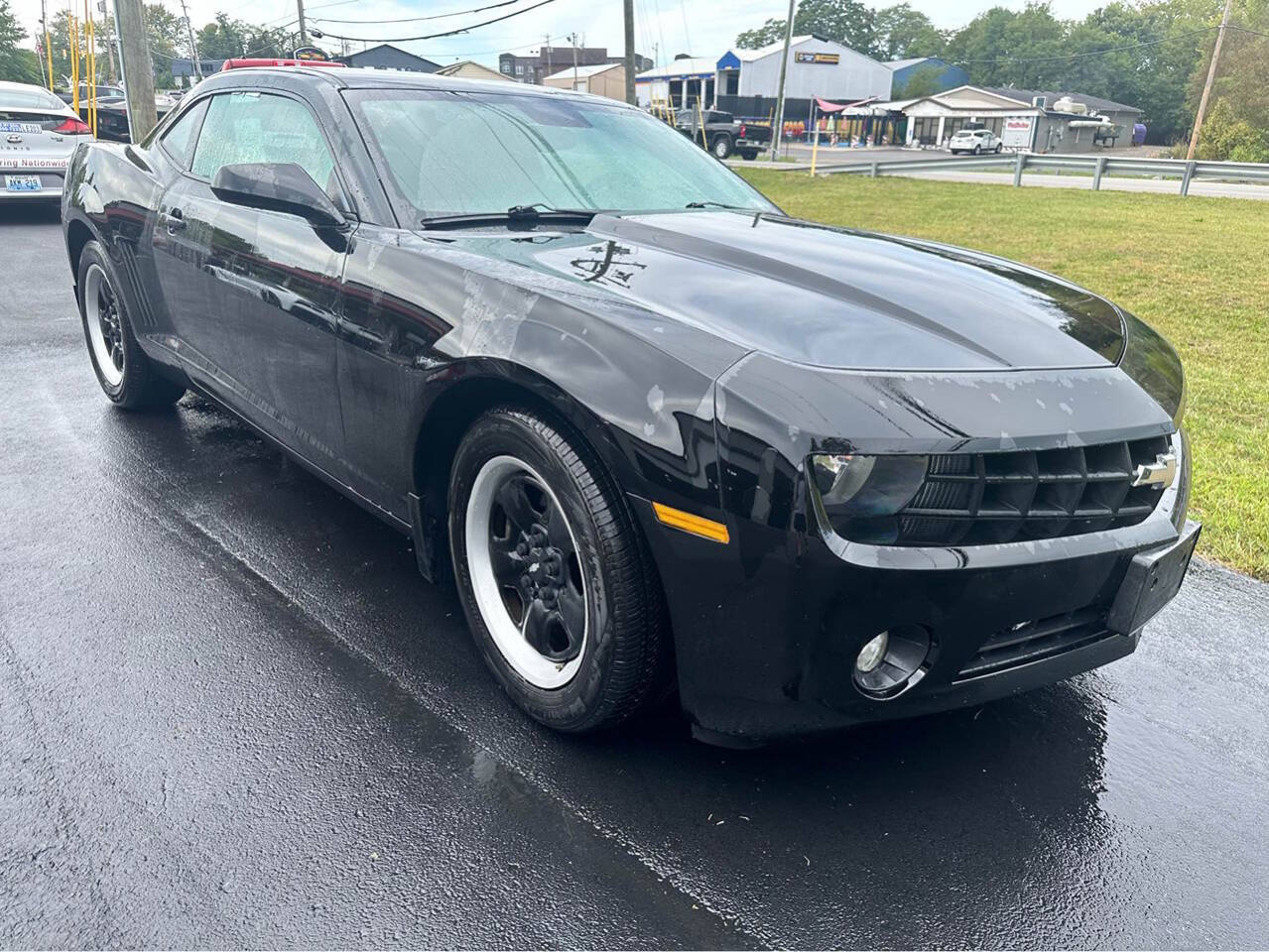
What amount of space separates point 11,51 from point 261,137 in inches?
2632

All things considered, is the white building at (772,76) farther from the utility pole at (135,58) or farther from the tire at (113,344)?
the tire at (113,344)

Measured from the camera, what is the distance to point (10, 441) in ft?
14.5

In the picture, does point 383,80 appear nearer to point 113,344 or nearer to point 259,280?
point 259,280

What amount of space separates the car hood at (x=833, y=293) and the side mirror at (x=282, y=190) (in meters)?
0.49

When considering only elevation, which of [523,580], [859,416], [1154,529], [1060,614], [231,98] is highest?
[231,98]

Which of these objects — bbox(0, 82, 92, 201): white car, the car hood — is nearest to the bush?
bbox(0, 82, 92, 201): white car

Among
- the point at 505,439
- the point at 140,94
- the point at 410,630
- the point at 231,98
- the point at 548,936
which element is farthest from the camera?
the point at 140,94

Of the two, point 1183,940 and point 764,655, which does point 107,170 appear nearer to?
point 764,655

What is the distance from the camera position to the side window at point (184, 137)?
4043mm

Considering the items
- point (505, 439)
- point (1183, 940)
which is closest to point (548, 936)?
point (505, 439)

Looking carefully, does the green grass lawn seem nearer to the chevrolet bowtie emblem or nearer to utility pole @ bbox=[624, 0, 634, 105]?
the chevrolet bowtie emblem

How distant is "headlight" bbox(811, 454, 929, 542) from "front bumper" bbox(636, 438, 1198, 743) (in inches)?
1.7

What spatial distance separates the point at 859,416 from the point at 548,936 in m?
1.16

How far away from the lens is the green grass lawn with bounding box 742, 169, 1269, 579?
426 cm
